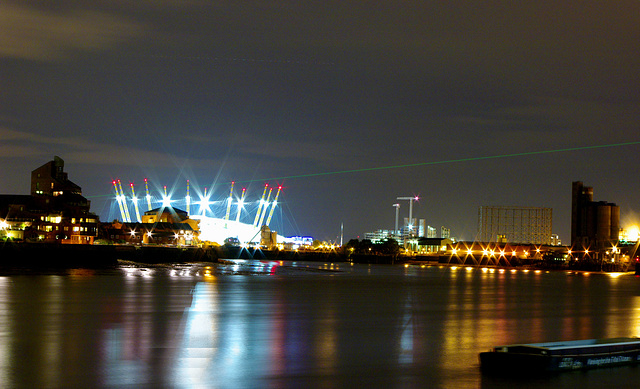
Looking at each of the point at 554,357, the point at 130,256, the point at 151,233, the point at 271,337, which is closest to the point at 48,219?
the point at 130,256

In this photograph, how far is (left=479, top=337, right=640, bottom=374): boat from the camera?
14.7 m

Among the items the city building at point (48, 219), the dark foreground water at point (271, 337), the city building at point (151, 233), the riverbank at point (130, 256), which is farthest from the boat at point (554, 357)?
the city building at point (151, 233)

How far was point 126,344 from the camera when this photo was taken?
16.9 m

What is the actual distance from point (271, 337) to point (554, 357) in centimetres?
758

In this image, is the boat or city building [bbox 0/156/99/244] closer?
the boat

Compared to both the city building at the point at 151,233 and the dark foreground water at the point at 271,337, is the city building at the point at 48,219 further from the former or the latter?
the dark foreground water at the point at 271,337

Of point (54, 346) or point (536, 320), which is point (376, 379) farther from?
point (536, 320)

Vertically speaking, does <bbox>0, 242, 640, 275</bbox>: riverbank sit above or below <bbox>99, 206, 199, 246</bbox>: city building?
below

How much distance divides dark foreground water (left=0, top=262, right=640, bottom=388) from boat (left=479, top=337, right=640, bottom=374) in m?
0.37

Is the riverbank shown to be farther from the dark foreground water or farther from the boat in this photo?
the boat

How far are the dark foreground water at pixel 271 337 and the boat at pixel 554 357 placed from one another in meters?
0.37

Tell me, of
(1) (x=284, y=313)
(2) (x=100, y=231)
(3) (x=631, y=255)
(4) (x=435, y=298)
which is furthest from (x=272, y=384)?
(3) (x=631, y=255)

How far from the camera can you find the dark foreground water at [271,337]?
13.6 metres

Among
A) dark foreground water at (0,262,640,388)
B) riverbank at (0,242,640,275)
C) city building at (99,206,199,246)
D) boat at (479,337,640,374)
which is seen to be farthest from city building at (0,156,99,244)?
boat at (479,337,640,374)
